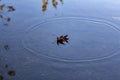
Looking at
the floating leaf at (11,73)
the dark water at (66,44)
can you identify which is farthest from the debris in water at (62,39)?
the floating leaf at (11,73)

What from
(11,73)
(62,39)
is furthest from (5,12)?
(11,73)

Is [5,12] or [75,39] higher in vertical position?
[5,12]

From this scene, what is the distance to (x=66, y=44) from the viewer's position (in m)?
4.36

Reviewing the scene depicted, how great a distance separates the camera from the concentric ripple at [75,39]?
409 cm

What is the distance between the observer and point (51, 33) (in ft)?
15.2

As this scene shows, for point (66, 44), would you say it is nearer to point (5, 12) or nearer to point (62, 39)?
point (62, 39)

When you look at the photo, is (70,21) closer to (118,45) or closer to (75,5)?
(75,5)

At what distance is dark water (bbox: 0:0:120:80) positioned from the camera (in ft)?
12.3

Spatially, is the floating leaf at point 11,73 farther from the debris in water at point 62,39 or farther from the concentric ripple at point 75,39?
the debris in water at point 62,39

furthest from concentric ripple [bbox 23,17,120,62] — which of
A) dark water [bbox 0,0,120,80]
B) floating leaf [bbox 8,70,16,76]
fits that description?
floating leaf [bbox 8,70,16,76]

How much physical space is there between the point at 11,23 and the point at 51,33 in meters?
0.82

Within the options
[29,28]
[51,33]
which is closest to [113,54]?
[51,33]

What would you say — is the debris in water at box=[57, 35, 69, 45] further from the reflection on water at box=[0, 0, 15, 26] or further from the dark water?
the reflection on water at box=[0, 0, 15, 26]

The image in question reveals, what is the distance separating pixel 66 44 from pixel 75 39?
0.20 metres
